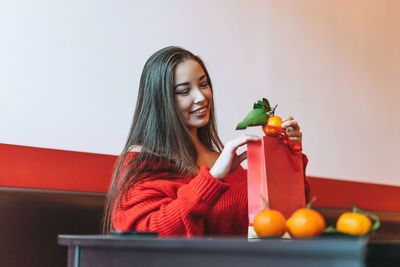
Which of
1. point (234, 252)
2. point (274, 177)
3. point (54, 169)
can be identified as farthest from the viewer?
point (54, 169)

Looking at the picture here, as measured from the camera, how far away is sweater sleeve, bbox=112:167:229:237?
1142mm

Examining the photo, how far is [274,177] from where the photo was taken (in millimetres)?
1109

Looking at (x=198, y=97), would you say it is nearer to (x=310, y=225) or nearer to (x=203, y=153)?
(x=203, y=153)

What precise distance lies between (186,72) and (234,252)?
2.91 feet

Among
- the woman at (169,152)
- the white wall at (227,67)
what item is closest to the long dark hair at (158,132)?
the woman at (169,152)

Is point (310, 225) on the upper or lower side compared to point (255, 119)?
lower

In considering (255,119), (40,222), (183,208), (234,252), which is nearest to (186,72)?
(255,119)

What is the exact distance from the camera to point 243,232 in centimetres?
147

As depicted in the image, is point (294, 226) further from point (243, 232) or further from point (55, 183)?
point (55, 183)

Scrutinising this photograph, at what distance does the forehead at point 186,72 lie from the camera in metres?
1.46

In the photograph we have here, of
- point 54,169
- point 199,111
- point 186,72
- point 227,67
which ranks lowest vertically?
point 54,169

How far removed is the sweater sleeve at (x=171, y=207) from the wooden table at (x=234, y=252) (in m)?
0.30

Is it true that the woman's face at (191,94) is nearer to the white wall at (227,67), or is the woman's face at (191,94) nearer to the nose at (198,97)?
the nose at (198,97)

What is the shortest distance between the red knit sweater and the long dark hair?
5 centimetres
